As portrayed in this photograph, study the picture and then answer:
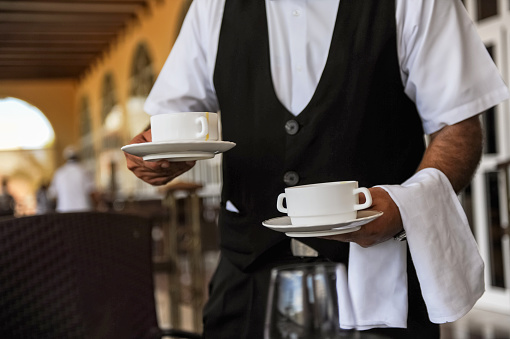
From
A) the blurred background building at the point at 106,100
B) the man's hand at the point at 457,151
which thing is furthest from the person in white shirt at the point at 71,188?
the man's hand at the point at 457,151

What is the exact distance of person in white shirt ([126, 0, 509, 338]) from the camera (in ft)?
4.08

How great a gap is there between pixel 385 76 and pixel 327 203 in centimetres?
44

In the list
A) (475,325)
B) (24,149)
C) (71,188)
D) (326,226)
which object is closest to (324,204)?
(326,226)

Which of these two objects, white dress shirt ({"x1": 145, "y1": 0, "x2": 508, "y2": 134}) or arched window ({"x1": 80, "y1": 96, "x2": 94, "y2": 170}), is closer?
white dress shirt ({"x1": 145, "y1": 0, "x2": 508, "y2": 134})

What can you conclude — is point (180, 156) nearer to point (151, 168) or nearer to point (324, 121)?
point (151, 168)

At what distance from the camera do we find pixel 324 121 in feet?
4.14

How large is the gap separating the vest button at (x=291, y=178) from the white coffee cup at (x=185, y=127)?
26cm

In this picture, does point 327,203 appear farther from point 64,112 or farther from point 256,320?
point 64,112

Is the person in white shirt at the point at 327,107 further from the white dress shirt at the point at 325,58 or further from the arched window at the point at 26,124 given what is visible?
the arched window at the point at 26,124

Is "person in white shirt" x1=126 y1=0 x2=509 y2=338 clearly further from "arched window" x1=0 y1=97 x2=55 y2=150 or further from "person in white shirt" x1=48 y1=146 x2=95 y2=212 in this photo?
"arched window" x1=0 y1=97 x2=55 y2=150

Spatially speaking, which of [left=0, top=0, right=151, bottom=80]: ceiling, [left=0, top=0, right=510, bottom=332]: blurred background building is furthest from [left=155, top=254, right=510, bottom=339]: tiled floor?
[left=0, top=0, right=151, bottom=80]: ceiling

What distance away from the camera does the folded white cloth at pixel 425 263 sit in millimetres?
1108

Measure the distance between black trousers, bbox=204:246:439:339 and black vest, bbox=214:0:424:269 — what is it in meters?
0.03

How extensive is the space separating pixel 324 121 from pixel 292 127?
0.06 m
